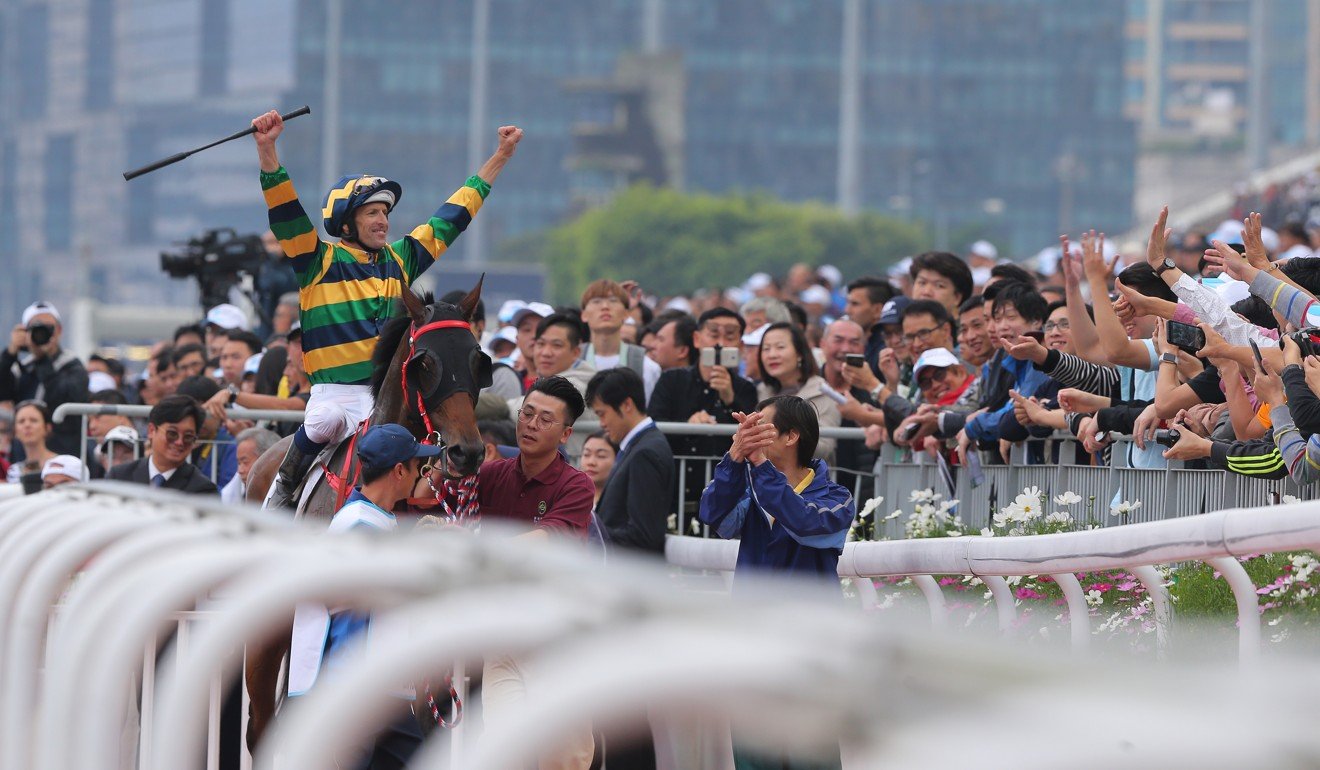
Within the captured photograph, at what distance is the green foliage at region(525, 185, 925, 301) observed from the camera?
94.6 metres

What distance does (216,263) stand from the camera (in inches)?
611

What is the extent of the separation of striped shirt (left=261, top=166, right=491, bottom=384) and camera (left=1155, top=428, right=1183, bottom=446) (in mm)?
2581

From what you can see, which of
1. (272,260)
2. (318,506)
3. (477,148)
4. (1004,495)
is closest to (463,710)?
(318,506)

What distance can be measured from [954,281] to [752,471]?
4.65 metres

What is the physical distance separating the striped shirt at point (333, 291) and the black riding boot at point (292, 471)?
0.35 m

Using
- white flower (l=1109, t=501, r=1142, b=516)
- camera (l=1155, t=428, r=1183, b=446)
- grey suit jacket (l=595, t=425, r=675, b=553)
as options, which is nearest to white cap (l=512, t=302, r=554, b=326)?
grey suit jacket (l=595, t=425, r=675, b=553)

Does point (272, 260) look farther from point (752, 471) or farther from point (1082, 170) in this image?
point (1082, 170)

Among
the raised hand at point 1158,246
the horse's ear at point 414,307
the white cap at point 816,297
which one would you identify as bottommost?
the horse's ear at point 414,307

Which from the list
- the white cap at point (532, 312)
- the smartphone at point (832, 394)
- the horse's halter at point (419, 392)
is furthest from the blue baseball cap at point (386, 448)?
the white cap at point (532, 312)

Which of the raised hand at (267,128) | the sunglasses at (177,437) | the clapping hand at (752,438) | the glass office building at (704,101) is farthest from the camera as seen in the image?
the glass office building at (704,101)

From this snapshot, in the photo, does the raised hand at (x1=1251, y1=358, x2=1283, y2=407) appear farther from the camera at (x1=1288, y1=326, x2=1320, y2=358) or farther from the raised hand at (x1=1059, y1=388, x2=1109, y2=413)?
the raised hand at (x1=1059, y1=388, x2=1109, y2=413)

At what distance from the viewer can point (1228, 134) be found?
13800 cm

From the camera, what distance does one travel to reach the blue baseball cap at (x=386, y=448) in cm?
573

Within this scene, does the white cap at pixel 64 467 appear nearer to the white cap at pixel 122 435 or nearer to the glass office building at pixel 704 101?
the white cap at pixel 122 435
